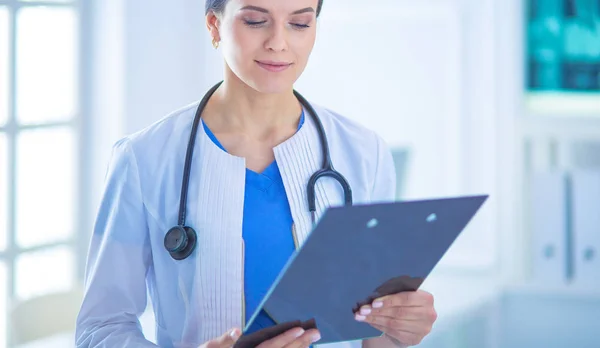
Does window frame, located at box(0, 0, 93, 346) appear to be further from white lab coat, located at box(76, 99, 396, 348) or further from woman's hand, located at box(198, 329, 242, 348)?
woman's hand, located at box(198, 329, 242, 348)

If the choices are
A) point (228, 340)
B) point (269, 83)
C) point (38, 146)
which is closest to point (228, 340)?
point (228, 340)

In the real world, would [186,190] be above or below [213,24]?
below

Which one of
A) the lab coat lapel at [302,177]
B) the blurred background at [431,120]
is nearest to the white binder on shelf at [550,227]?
the blurred background at [431,120]

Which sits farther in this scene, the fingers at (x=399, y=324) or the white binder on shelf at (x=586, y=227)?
the white binder on shelf at (x=586, y=227)

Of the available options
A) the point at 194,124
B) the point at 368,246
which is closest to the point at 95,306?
the point at 194,124

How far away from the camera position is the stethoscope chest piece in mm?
1289

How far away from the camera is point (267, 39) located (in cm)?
130

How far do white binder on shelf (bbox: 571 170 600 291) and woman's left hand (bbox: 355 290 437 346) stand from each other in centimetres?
162

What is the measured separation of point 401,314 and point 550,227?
1.69 metres

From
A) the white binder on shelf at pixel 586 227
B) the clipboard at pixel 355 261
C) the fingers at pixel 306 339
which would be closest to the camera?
the clipboard at pixel 355 261

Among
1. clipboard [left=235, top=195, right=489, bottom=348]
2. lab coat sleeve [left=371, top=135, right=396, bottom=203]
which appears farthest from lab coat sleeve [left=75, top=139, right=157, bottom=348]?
lab coat sleeve [left=371, top=135, right=396, bottom=203]

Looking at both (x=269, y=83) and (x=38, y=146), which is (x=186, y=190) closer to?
(x=269, y=83)

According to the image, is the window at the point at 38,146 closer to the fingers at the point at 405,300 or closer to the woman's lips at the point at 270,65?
the woman's lips at the point at 270,65

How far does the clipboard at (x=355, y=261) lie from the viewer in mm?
1074
